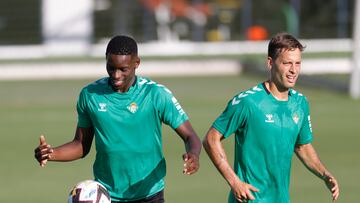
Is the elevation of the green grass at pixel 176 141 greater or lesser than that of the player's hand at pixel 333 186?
lesser

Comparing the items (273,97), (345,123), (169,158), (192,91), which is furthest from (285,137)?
(192,91)

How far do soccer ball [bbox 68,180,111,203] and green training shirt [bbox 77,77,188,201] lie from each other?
14.0 inches

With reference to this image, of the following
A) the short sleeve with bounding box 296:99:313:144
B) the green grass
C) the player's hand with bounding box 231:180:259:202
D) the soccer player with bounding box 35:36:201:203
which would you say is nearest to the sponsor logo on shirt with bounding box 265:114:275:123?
the short sleeve with bounding box 296:99:313:144

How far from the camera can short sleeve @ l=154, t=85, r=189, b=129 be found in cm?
787

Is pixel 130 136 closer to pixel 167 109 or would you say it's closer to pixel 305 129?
pixel 167 109

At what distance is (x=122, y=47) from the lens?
25.0 ft

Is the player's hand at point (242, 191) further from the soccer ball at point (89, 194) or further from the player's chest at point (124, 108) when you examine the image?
the player's chest at point (124, 108)

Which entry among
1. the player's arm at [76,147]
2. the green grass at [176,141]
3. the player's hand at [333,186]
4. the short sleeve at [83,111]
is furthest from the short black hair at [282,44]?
the green grass at [176,141]

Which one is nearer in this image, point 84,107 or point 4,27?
point 84,107

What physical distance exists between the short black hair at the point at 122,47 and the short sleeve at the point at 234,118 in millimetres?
889

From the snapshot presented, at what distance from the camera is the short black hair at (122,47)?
24.9 ft

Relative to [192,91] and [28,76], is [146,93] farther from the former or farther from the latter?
[28,76]

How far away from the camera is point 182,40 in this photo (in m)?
42.4

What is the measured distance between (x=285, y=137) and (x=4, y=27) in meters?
36.3
